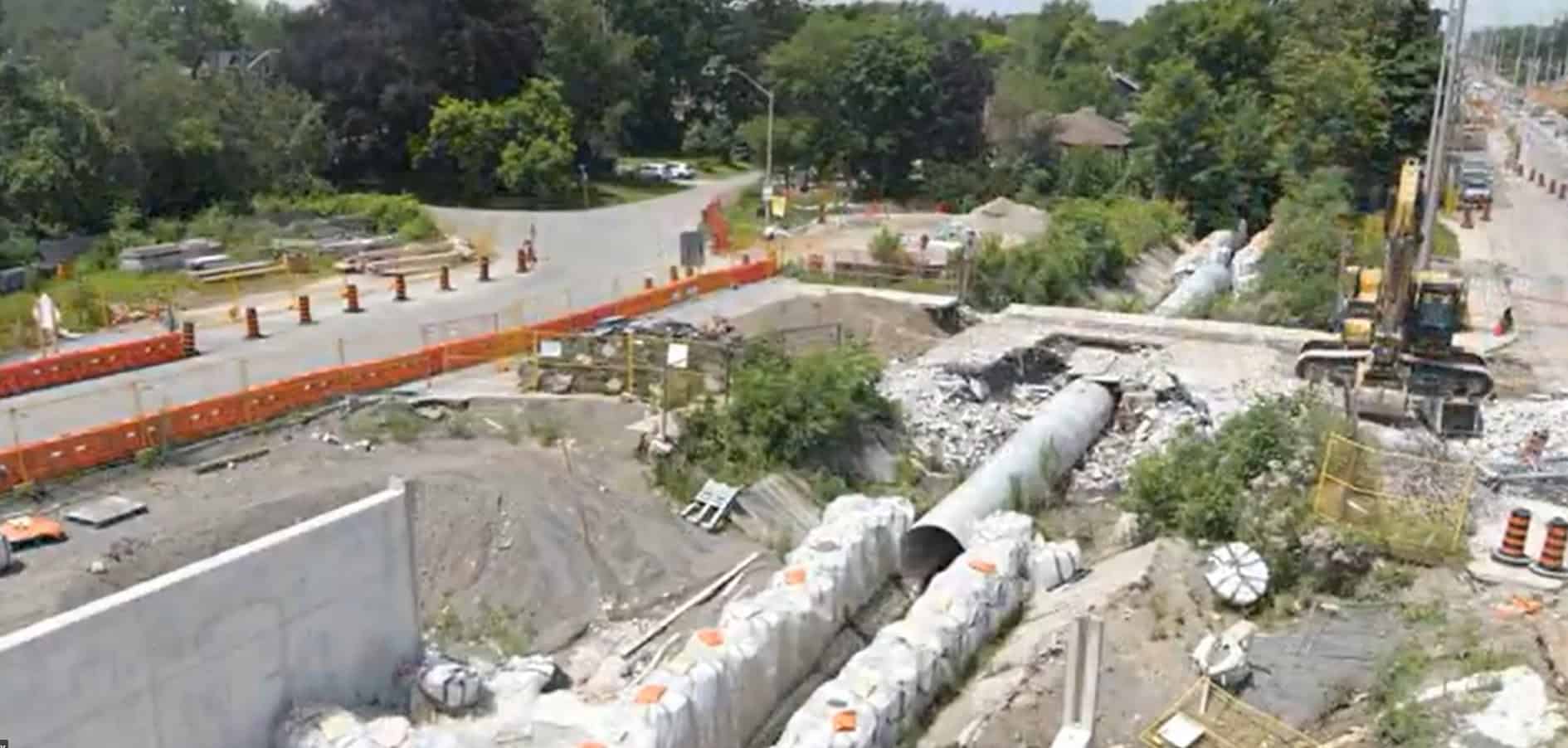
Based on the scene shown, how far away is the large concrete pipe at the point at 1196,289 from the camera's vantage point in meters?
32.5

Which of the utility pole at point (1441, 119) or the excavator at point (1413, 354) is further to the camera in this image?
the utility pole at point (1441, 119)

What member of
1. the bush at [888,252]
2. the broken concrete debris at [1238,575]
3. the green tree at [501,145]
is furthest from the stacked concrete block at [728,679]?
the green tree at [501,145]

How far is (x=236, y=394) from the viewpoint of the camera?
70.0 feet

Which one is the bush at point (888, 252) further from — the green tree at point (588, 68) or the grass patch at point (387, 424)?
the green tree at point (588, 68)

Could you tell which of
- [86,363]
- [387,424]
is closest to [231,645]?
[387,424]

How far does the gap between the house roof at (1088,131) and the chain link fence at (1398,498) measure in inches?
1615

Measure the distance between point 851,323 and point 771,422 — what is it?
845 centimetres

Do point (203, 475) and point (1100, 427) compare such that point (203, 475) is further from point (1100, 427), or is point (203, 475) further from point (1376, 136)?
point (1376, 136)

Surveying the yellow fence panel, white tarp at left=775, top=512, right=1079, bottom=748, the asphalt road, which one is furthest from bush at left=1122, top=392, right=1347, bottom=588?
the asphalt road

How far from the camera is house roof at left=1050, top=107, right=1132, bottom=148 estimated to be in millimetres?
60156

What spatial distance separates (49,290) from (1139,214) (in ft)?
106

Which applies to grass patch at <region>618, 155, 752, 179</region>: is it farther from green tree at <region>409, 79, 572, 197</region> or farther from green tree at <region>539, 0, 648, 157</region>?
green tree at <region>409, 79, 572, 197</region>

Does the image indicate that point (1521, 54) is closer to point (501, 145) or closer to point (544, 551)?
point (501, 145)

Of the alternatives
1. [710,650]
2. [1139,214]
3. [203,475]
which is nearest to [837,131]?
[1139,214]
